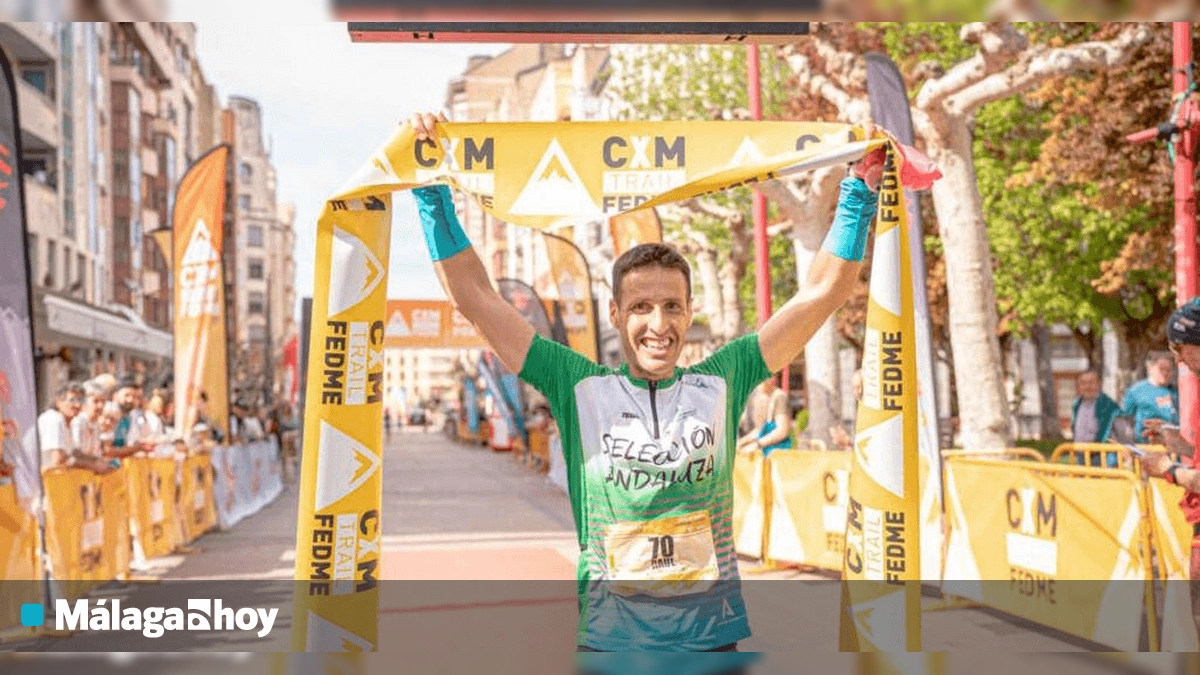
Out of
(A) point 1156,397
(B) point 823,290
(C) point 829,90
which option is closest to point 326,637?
(B) point 823,290

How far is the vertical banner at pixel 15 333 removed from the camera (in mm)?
8883

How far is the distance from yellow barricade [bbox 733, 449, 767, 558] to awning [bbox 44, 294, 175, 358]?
8.47 meters

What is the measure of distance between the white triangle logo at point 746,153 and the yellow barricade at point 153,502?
8.74 meters

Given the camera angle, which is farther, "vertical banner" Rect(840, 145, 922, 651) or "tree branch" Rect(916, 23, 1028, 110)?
"tree branch" Rect(916, 23, 1028, 110)

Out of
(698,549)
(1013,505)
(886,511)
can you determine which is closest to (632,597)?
(698,549)

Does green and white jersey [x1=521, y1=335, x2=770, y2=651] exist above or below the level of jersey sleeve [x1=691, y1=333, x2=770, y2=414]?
below

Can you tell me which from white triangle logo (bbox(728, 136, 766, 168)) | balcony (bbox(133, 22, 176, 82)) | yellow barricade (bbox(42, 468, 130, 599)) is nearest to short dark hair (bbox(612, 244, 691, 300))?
white triangle logo (bbox(728, 136, 766, 168))

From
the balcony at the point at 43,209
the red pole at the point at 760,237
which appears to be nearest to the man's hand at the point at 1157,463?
the red pole at the point at 760,237

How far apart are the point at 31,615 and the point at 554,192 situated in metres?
5.54

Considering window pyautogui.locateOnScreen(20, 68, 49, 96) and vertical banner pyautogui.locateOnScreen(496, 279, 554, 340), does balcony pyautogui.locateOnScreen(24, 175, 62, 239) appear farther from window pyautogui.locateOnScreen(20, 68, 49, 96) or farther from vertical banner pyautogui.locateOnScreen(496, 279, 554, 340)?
vertical banner pyautogui.locateOnScreen(496, 279, 554, 340)

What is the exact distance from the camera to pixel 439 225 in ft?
11.5

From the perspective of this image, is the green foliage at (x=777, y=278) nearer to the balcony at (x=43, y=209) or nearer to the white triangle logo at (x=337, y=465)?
the balcony at (x=43, y=209)

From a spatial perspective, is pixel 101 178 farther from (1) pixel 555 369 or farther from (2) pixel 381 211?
(1) pixel 555 369

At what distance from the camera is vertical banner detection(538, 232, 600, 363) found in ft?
78.8
